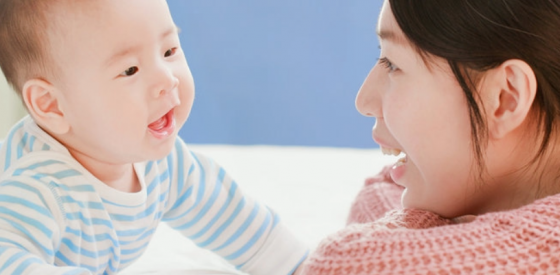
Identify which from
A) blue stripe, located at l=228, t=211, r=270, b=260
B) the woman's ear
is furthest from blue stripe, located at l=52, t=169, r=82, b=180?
the woman's ear

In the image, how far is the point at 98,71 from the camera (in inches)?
38.7

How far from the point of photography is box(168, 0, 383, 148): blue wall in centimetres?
303

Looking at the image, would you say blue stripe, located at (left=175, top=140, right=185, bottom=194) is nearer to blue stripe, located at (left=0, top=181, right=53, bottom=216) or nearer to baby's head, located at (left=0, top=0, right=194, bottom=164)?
baby's head, located at (left=0, top=0, right=194, bottom=164)

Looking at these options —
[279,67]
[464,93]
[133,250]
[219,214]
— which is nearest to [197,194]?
[219,214]

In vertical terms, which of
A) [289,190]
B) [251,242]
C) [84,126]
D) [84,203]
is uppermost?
[84,126]

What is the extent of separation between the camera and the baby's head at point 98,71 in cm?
97

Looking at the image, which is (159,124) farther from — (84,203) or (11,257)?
(11,257)

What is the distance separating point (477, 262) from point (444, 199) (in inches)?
8.8

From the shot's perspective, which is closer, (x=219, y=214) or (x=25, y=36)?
(x=25, y=36)

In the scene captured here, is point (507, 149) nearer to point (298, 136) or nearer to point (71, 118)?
point (71, 118)

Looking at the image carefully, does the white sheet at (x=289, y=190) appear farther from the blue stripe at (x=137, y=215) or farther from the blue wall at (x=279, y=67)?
the blue wall at (x=279, y=67)

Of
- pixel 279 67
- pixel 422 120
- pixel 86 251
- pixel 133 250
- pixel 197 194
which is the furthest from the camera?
pixel 279 67

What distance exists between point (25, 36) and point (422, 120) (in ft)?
1.71

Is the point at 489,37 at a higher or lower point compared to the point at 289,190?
higher
